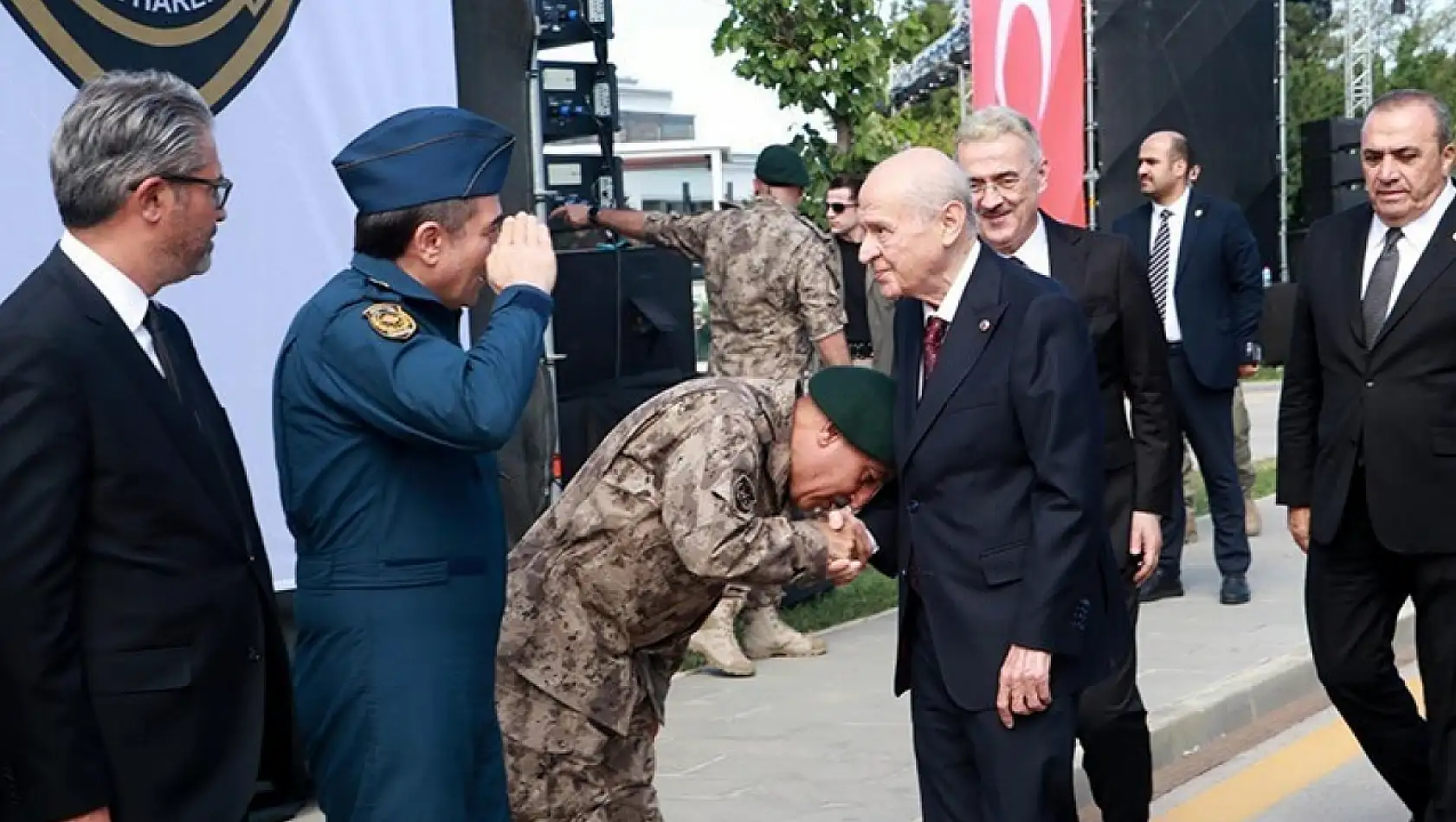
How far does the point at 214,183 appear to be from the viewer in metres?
3.34

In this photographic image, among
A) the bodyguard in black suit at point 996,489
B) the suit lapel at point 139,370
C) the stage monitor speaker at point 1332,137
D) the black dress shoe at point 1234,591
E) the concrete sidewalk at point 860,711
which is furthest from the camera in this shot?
the stage monitor speaker at point 1332,137

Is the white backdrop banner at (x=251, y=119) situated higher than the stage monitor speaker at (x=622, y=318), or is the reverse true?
the white backdrop banner at (x=251, y=119)

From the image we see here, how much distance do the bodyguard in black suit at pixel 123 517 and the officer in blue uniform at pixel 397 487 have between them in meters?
0.20

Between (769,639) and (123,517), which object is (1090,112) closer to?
(769,639)

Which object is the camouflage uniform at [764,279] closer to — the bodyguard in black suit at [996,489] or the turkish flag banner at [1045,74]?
the turkish flag banner at [1045,74]

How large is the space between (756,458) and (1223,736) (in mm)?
4370

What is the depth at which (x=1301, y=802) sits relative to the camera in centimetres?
667

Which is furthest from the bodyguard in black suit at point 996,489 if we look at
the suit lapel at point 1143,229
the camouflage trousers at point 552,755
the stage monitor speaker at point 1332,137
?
the stage monitor speaker at point 1332,137

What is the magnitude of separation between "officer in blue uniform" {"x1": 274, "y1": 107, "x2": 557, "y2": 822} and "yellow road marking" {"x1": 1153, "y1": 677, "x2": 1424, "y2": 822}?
3.60 metres

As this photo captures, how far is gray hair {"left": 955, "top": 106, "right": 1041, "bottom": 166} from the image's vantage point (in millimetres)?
5227

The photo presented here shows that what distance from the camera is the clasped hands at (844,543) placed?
396cm

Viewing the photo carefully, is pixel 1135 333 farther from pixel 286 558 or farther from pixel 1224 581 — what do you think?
pixel 1224 581

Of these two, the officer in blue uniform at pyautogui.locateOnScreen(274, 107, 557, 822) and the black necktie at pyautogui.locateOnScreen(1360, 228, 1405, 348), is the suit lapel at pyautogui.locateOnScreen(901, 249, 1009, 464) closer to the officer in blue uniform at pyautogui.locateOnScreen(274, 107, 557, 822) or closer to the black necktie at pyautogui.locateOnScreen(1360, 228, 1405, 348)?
the officer in blue uniform at pyautogui.locateOnScreen(274, 107, 557, 822)

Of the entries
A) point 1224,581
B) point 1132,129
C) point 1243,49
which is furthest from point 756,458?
point 1243,49
